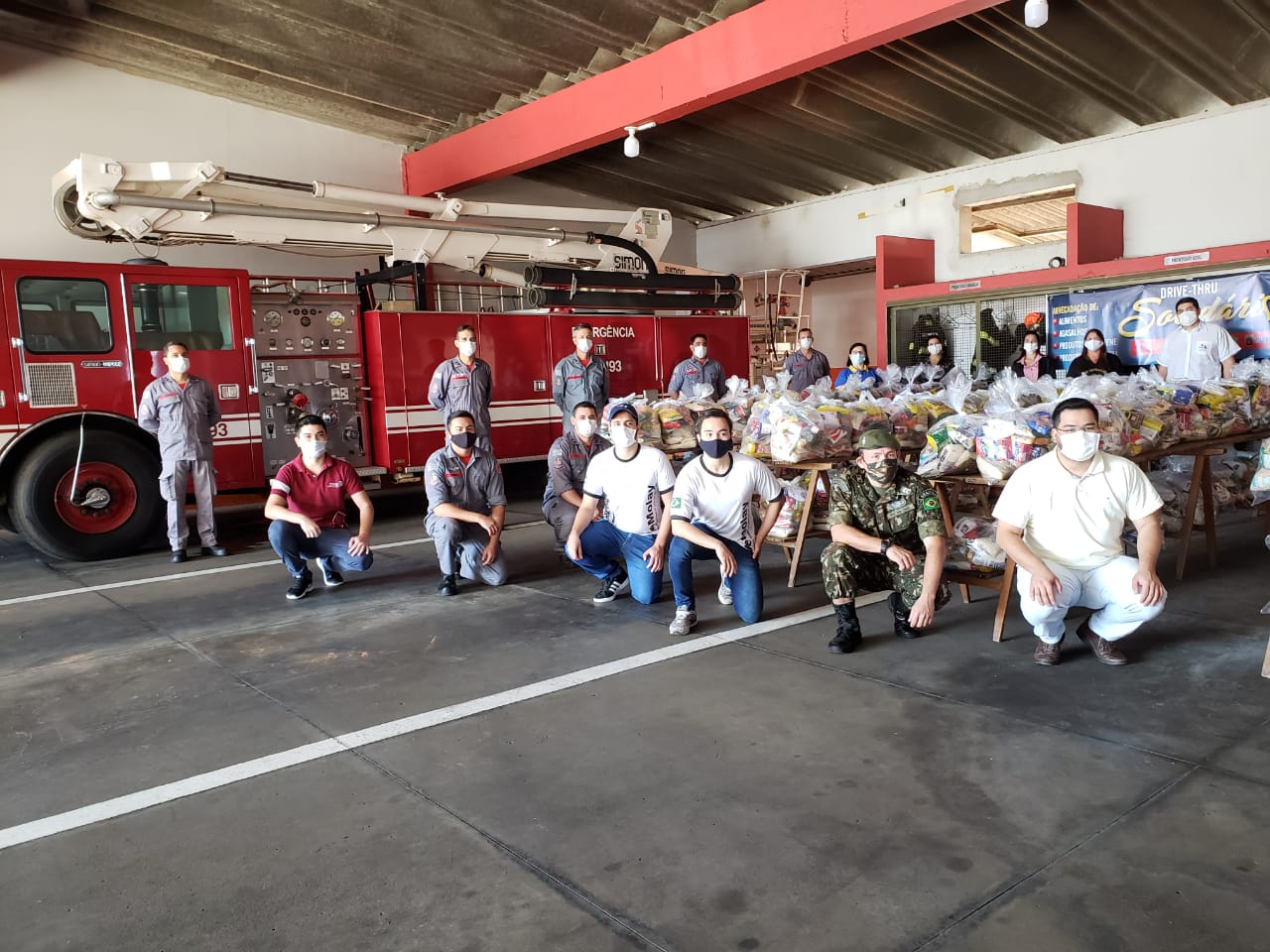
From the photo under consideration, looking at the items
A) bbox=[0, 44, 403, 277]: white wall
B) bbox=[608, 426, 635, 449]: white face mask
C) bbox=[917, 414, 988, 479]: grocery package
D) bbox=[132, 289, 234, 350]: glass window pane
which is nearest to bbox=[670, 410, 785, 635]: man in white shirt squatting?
bbox=[608, 426, 635, 449]: white face mask

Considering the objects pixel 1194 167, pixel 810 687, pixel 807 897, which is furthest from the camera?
pixel 1194 167

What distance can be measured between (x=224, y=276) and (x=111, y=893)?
22.7 ft

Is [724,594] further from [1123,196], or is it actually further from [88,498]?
[1123,196]

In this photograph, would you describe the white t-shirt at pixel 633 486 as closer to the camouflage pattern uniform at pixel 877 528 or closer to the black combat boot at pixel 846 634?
the camouflage pattern uniform at pixel 877 528

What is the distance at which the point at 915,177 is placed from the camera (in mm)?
14531

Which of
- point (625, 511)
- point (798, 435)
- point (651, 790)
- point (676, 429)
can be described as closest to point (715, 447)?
point (625, 511)

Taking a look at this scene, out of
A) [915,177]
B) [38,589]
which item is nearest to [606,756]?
[38,589]

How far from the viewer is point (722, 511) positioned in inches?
213

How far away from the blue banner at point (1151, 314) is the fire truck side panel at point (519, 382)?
19.9 ft

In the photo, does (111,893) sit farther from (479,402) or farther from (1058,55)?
(1058,55)

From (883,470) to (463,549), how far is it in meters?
3.03

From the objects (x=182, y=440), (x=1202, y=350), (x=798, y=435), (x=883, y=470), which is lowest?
(x=883, y=470)

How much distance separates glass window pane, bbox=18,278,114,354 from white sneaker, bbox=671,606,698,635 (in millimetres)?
5697

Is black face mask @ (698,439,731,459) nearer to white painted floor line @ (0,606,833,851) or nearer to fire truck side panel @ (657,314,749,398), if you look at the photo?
white painted floor line @ (0,606,833,851)
